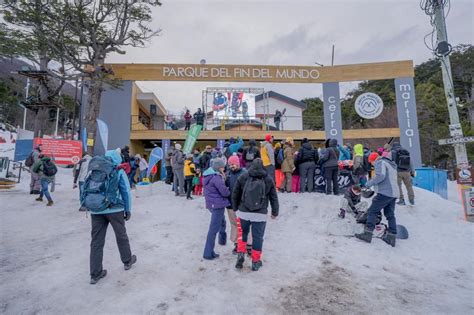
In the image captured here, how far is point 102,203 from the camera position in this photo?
306cm

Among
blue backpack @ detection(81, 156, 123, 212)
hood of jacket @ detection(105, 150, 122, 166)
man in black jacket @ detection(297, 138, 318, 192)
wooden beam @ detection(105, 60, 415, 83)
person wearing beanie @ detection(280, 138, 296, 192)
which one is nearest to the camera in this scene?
blue backpack @ detection(81, 156, 123, 212)

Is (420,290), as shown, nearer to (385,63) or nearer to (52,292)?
(52,292)

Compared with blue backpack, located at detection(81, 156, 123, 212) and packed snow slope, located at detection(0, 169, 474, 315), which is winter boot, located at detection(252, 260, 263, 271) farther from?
blue backpack, located at detection(81, 156, 123, 212)

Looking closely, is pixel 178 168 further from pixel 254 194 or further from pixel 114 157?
pixel 254 194

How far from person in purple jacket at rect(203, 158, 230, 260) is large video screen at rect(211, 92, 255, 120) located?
1458 centimetres

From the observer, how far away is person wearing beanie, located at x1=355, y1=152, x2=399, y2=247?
4395 millimetres

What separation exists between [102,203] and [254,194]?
1912 millimetres

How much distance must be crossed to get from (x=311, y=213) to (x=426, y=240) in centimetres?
219

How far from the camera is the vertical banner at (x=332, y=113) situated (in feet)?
50.1

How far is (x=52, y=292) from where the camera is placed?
2932 mm

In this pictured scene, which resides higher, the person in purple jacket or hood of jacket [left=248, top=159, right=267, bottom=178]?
hood of jacket [left=248, top=159, right=267, bottom=178]

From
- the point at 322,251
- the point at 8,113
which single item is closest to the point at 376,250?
the point at 322,251

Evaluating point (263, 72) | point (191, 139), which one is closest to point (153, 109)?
point (263, 72)

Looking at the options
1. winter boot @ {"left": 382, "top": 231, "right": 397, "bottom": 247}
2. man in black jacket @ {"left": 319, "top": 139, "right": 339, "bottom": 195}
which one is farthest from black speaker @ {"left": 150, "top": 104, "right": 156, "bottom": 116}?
winter boot @ {"left": 382, "top": 231, "right": 397, "bottom": 247}
